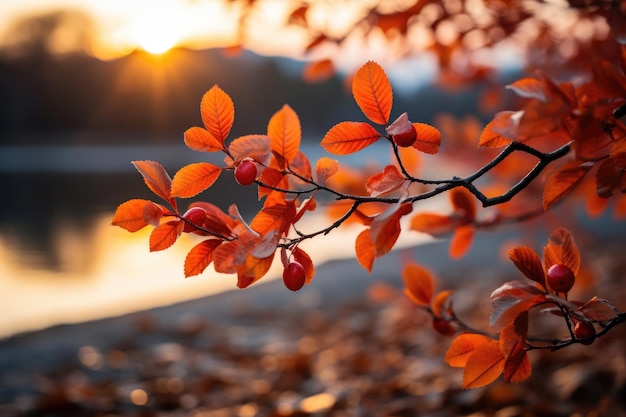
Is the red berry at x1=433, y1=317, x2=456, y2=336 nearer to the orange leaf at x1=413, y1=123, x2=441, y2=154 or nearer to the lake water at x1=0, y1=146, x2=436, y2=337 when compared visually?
the orange leaf at x1=413, y1=123, x2=441, y2=154

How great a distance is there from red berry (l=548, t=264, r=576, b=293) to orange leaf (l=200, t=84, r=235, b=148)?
58 cm

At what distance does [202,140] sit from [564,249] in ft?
2.10

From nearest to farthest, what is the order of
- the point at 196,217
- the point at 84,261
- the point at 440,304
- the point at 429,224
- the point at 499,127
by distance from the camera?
the point at 499,127 < the point at 196,217 < the point at 440,304 < the point at 429,224 < the point at 84,261

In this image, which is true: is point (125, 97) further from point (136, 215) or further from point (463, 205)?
point (136, 215)

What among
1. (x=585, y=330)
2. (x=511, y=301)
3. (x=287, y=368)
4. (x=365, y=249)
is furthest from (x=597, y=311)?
(x=287, y=368)

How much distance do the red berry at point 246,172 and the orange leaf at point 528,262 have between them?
1.45 feet

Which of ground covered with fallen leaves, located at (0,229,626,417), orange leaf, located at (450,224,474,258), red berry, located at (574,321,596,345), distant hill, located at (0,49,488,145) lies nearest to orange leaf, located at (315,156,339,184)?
red berry, located at (574,321,596,345)

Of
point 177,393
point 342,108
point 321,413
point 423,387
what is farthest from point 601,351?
point 342,108

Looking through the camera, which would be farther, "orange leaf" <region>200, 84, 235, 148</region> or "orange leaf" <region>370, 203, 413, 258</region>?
"orange leaf" <region>200, 84, 235, 148</region>

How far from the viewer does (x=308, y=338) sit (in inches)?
161

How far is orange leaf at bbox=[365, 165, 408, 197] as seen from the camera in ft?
3.00

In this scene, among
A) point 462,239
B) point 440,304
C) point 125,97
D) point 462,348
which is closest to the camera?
point 462,348

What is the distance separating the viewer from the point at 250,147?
2.97 feet

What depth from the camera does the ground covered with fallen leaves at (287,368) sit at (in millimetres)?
2162
